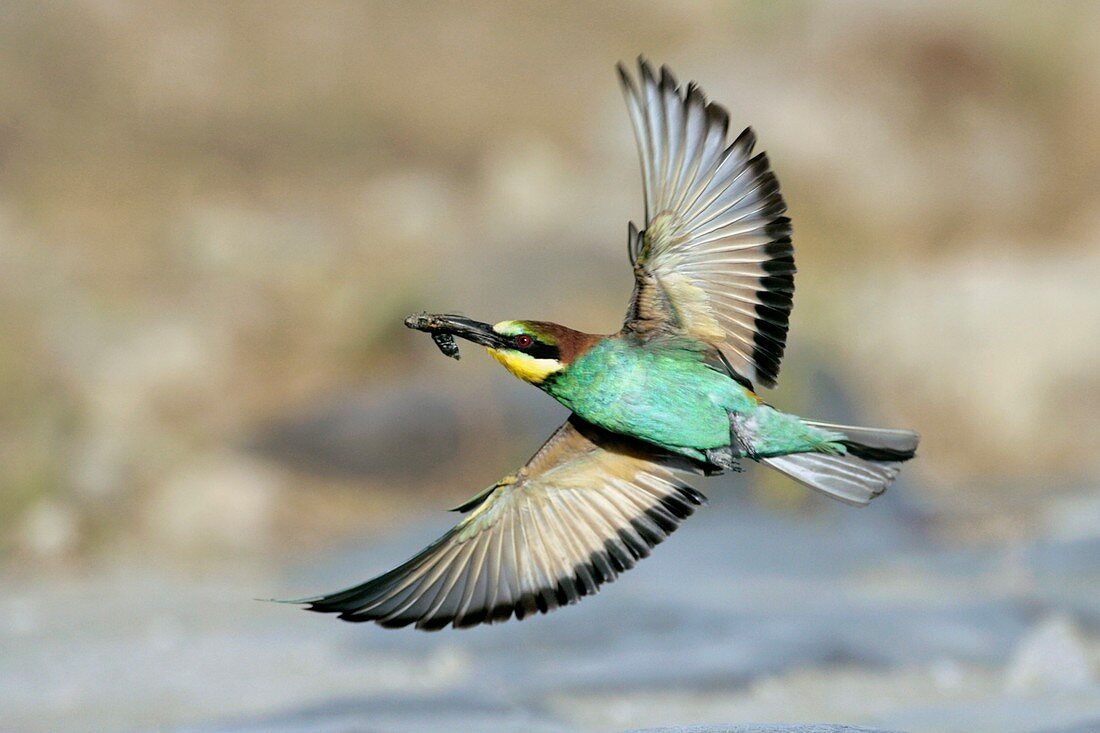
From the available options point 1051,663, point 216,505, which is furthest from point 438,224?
point 1051,663

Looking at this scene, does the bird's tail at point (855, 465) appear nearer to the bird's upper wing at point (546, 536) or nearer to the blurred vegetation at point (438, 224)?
the bird's upper wing at point (546, 536)

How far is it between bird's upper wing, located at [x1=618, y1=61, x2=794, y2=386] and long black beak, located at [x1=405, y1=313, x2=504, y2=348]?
0.68 feet

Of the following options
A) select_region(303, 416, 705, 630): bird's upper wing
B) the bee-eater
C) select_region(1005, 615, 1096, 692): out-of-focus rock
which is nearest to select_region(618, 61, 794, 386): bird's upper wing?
the bee-eater

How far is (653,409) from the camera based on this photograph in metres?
2.13

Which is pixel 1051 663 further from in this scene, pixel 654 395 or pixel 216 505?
pixel 216 505

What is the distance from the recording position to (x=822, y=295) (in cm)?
595

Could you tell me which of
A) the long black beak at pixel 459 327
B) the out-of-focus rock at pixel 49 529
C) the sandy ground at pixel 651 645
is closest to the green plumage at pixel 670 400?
the long black beak at pixel 459 327

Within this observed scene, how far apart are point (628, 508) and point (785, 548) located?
219 centimetres

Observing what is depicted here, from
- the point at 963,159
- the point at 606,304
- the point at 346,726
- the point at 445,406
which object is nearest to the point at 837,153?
the point at 963,159

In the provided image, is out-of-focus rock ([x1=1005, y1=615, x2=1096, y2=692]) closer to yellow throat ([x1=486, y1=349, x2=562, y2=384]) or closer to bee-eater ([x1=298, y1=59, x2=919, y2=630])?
bee-eater ([x1=298, y1=59, x2=919, y2=630])

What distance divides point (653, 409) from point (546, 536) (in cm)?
30

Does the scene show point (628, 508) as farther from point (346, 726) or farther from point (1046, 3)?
point (1046, 3)

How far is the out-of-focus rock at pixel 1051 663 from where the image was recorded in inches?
126

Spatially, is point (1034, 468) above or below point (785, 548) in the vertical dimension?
above
